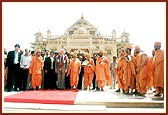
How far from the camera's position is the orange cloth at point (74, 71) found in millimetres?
11305

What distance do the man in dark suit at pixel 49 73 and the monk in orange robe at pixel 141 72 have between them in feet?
10.4

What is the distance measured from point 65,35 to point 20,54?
60.3 feet

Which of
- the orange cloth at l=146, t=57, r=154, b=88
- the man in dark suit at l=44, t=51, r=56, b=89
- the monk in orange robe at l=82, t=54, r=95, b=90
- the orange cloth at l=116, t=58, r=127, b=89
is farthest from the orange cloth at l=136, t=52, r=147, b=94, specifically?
the man in dark suit at l=44, t=51, r=56, b=89

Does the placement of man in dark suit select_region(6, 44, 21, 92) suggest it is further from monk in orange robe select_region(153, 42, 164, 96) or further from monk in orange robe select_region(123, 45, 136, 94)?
monk in orange robe select_region(153, 42, 164, 96)

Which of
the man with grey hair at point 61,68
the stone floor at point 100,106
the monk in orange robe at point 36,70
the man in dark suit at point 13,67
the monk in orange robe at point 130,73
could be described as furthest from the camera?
the man with grey hair at point 61,68

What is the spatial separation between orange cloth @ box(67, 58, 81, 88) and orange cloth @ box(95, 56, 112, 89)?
0.65 meters

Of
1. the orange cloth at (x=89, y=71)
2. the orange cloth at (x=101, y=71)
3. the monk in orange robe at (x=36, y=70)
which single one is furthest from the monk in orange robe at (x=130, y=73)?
the monk in orange robe at (x=36, y=70)

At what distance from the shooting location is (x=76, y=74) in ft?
37.1

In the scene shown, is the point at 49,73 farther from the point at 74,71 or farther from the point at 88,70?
the point at 88,70

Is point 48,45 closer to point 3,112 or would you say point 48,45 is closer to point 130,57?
point 130,57

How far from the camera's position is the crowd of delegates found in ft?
32.2

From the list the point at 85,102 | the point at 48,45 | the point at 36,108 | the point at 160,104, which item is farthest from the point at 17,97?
the point at 48,45

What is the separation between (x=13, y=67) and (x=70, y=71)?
191cm

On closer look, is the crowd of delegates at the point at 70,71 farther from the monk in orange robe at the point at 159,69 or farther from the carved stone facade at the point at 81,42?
the carved stone facade at the point at 81,42
